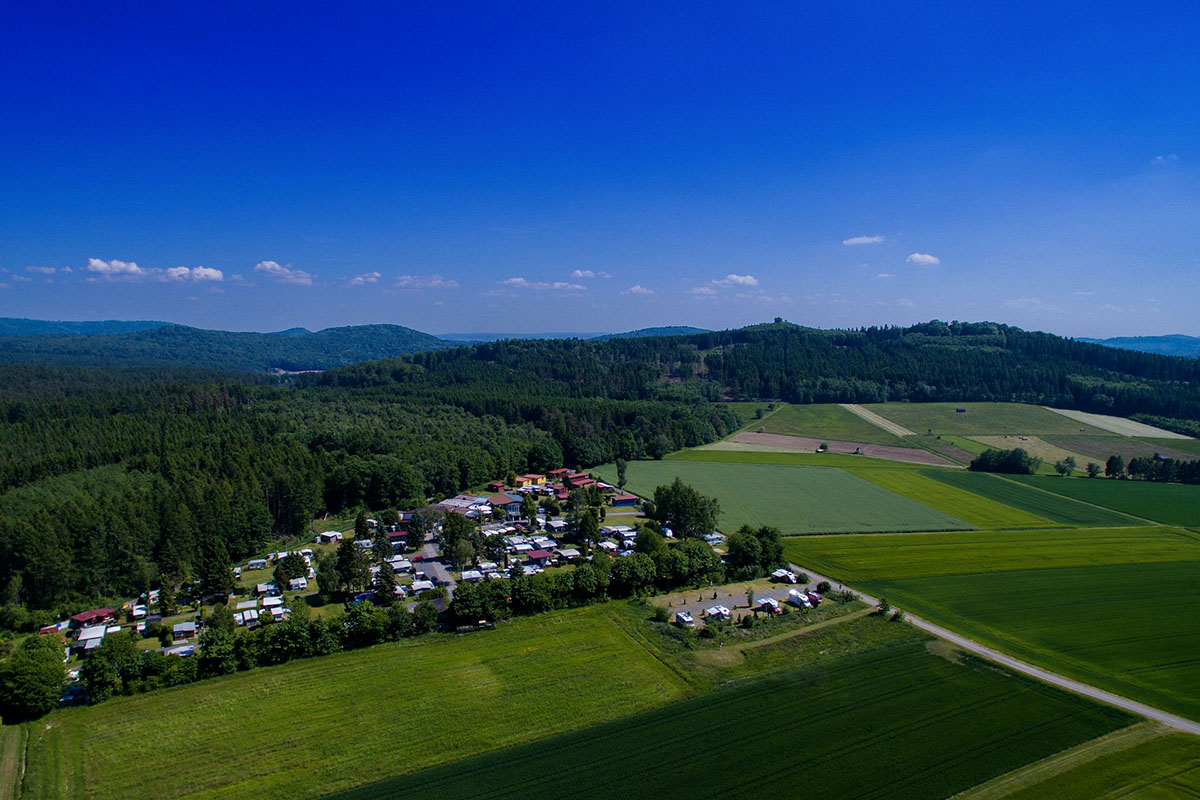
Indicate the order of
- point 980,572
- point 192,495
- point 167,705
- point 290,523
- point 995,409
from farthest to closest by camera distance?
point 995,409, point 290,523, point 192,495, point 980,572, point 167,705

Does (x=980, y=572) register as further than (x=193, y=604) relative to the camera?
Yes

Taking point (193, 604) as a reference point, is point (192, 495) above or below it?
above

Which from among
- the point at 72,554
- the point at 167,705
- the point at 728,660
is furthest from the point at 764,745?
the point at 72,554

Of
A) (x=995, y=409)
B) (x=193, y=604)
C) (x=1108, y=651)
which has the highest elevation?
(x=995, y=409)

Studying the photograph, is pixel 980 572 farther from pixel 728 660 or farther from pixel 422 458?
pixel 422 458

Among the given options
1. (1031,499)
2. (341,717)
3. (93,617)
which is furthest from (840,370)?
(93,617)

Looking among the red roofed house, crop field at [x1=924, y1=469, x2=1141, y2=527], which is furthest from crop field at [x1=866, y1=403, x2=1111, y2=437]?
the red roofed house

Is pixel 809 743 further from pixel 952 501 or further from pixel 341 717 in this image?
pixel 952 501
